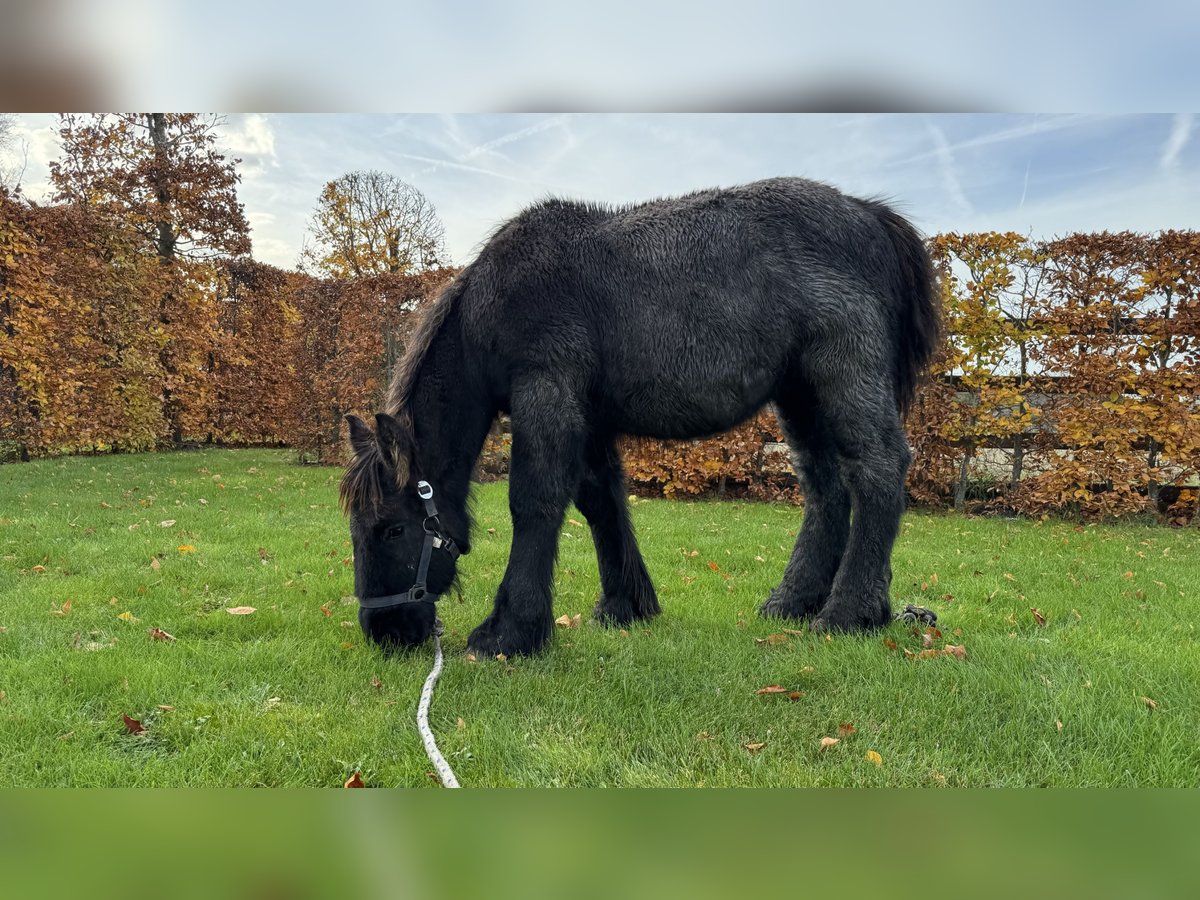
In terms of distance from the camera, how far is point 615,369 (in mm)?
3842

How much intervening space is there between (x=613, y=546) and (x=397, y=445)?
1.63m

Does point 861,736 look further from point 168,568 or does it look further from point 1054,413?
point 1054,413

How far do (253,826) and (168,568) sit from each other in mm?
4981

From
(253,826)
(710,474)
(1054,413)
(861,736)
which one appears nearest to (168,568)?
(253,826)

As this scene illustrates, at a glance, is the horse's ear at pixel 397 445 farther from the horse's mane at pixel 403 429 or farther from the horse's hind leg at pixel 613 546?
the horse's hind leg at pixel 613 546

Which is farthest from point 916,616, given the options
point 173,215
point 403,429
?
point 173,215

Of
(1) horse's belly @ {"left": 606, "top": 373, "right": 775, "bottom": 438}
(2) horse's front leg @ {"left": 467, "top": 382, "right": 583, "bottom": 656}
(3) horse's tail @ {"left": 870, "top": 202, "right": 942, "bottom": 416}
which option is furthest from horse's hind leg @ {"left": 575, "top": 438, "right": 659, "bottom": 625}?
(3) horse's tail @ {"left": 870, "top": 202, "right": 942, "bottom": 416}

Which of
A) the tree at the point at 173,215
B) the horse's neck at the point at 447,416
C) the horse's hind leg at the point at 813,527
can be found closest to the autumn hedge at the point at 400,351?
the tree at the point at 173,215

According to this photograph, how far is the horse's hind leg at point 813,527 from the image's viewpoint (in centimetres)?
452

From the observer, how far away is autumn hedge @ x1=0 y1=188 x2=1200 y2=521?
30.0 ft

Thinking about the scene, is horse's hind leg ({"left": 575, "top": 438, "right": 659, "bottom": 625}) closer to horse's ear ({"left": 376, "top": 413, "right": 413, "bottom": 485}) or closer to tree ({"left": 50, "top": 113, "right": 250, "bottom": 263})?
horse's ear ({"left": 376, "top": 413, "right": 413, "bottom": 485})

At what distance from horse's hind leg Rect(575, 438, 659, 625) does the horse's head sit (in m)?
1.13

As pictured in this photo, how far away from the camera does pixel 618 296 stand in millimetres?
3828

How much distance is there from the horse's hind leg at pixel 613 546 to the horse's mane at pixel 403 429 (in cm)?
128
